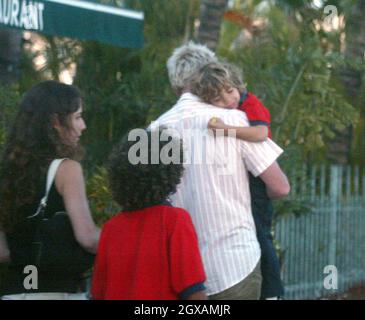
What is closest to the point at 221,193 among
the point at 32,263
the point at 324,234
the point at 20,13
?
the point at 32,263

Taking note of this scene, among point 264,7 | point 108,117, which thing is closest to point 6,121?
point 108,117

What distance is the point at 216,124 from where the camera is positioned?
13.0 feet

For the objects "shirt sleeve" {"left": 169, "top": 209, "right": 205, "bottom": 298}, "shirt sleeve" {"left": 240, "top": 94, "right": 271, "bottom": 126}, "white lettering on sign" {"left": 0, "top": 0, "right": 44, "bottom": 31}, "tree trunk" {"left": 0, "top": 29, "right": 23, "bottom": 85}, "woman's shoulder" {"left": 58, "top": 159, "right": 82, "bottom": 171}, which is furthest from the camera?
"tree trunk" {"left": 0, "top": 29, "right": 23, "bottom": 85}

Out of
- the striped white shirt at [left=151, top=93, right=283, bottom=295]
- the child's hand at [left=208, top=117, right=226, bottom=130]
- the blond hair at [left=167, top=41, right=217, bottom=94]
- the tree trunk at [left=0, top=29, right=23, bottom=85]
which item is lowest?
the striped white shirt at [left=151, top=93, right=283, bottom=295]

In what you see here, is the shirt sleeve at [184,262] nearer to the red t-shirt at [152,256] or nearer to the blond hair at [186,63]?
the red t-shirt at [152,256]

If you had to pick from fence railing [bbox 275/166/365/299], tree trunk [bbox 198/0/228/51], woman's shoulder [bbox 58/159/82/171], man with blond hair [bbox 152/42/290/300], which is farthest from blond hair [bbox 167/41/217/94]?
tree trunk [bbox 198/0/228/51]

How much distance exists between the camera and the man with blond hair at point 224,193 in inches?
154

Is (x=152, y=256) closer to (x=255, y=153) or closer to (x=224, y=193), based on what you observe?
(x=224, y=193)

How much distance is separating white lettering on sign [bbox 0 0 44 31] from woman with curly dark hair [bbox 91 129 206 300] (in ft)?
7.14

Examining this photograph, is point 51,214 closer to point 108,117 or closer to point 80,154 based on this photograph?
point 80,154

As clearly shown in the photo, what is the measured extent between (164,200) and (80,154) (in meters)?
0.49

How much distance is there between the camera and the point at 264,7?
13.1m

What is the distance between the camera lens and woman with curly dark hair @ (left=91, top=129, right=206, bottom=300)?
3400 mm

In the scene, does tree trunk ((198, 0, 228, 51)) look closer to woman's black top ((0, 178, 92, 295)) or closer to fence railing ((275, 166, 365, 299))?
fence railing ((275, 166, 365, 299))
